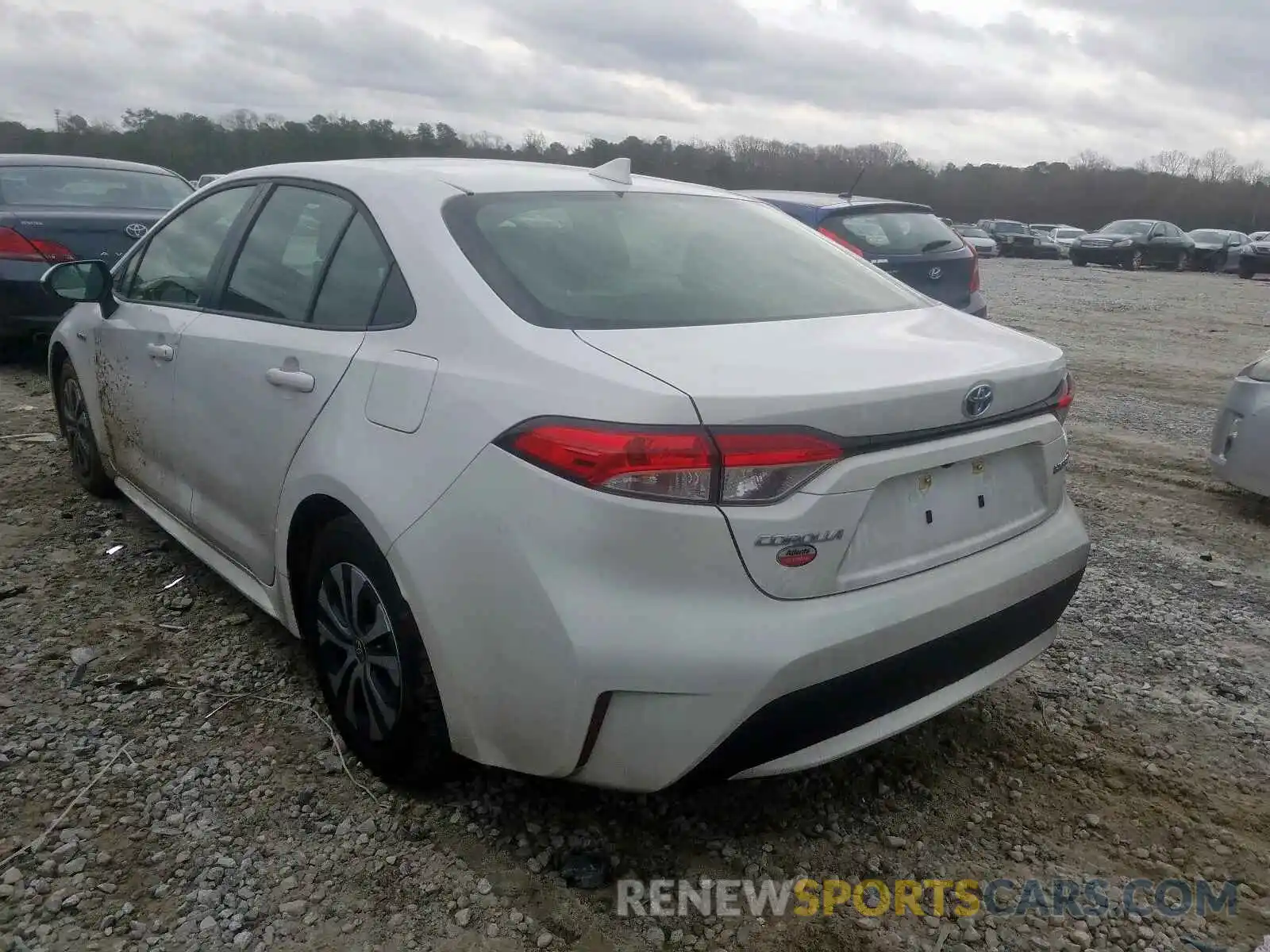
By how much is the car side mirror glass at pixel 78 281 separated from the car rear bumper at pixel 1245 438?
4.90 m

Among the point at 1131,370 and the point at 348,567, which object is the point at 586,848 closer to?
the point at 348,567

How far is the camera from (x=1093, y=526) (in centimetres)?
466

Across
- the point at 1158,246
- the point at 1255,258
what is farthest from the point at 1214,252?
the point at 1255,258

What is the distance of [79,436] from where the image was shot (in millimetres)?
4590

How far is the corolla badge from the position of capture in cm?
217

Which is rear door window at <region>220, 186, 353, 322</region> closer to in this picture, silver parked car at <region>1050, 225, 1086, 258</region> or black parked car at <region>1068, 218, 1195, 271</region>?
black parked car at <region>1068, 218, 1195, 271</region>

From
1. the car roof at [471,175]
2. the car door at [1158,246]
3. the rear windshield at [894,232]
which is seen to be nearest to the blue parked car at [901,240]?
the rear windshield at [894,232]

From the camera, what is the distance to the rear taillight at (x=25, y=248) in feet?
22.1

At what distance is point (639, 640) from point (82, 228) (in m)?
6.60

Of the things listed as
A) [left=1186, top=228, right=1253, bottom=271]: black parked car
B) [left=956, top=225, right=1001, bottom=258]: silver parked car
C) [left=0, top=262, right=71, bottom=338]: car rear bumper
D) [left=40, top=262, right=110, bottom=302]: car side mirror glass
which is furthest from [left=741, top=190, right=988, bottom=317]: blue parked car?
[left=1186, top=228, right=1253, bottom=271]: black parked car

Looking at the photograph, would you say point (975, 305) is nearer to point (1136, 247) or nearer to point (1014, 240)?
point (1136, 247)

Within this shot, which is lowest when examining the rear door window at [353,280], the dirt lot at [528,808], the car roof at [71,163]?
the dirt lot at [528,808]

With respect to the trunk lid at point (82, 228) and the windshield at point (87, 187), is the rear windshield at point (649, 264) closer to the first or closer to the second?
the trunk lid at point (82, 228)

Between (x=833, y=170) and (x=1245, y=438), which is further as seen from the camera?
(x=833, y=170)
